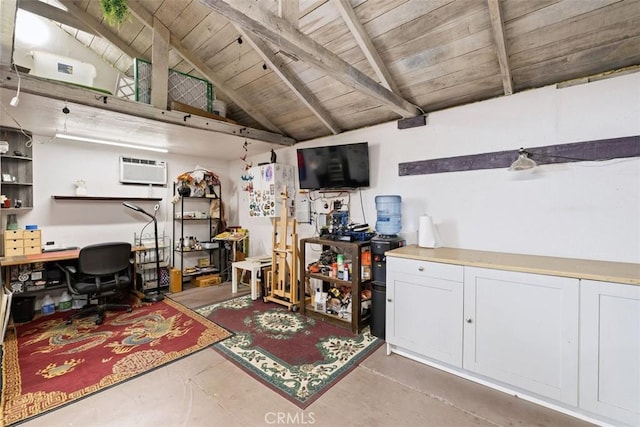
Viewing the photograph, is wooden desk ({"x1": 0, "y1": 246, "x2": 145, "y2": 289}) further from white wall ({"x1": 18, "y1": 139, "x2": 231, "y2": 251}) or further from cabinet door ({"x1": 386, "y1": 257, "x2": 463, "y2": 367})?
cabinet door ({"x1": 386, "y1": 257, "x2": 463, "y2": 367})

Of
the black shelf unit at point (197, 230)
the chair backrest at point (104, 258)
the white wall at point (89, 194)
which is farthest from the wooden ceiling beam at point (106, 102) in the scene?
the white wall at point (89, 194)

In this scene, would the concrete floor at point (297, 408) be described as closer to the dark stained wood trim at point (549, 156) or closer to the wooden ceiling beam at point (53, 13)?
the dark stained wood trim at point (549, 156)

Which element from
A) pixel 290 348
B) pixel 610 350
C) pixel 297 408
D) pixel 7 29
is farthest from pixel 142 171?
pixel 610 350

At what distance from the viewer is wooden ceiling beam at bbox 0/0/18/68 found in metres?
1.98

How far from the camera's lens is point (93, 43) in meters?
3.75

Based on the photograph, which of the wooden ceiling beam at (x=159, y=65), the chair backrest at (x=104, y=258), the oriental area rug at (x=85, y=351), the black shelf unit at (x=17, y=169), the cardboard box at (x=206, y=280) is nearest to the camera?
the oriental area rug at (x=85, y=351)

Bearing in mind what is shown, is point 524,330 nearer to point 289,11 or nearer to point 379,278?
point 379,278

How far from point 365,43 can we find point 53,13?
3.81 meters

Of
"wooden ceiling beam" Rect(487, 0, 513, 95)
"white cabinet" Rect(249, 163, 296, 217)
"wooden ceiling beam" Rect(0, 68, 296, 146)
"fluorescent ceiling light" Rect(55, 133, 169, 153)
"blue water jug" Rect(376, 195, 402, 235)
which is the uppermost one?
"wooden ceiling beam" Rect(487, 0, 513, 95)

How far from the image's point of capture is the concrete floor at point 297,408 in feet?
5.58

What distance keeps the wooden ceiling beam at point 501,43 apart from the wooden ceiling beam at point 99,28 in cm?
402

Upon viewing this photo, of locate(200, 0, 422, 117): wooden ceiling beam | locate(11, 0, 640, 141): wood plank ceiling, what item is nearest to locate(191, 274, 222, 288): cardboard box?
locate(11, 0, 640, 141): wood plank ceiling

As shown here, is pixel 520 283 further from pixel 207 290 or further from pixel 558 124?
pixel 207 290

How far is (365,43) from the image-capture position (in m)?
2.31
